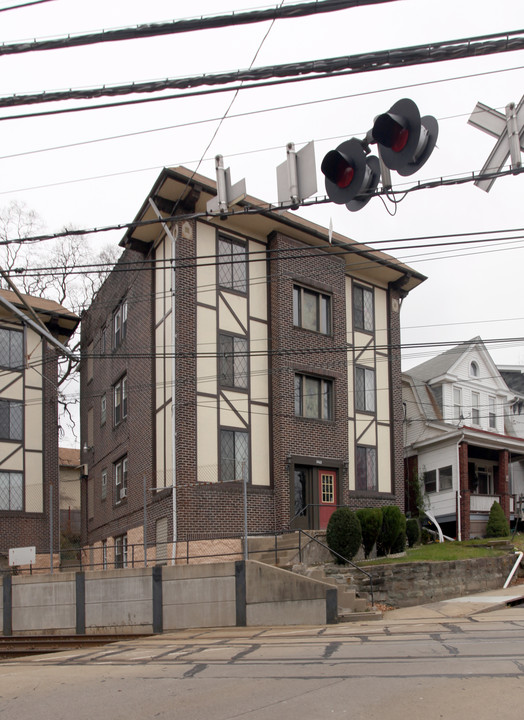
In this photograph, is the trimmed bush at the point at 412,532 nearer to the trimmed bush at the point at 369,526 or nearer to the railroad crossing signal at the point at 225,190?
the trimmed bush at the point at 369,526

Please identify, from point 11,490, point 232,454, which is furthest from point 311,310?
point 11,490

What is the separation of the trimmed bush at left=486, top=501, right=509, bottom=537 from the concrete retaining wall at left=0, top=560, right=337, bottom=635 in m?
14.6

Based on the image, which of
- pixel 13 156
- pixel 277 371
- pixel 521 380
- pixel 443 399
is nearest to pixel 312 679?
pixel 13 156

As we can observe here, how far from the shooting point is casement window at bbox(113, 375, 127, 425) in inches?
1101

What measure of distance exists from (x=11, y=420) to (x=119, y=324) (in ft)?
19.3

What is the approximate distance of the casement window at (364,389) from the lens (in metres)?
27.7

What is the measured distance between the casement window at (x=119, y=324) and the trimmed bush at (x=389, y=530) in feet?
37.5

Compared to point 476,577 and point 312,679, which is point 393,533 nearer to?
point 476,577

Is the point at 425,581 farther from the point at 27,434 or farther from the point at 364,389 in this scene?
the point at 27,434

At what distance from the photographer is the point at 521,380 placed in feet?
145

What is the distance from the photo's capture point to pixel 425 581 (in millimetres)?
19219

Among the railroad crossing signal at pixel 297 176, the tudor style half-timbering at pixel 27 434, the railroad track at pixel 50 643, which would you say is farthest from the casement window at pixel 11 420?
the railroad crossing signal at pixel 297 176

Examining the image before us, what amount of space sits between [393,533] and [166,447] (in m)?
6.85

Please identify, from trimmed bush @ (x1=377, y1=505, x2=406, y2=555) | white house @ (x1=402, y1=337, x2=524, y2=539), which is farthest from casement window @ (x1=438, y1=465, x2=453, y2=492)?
trimmed bush @ (x1=377, y1=505, x2=406, y2=555)
